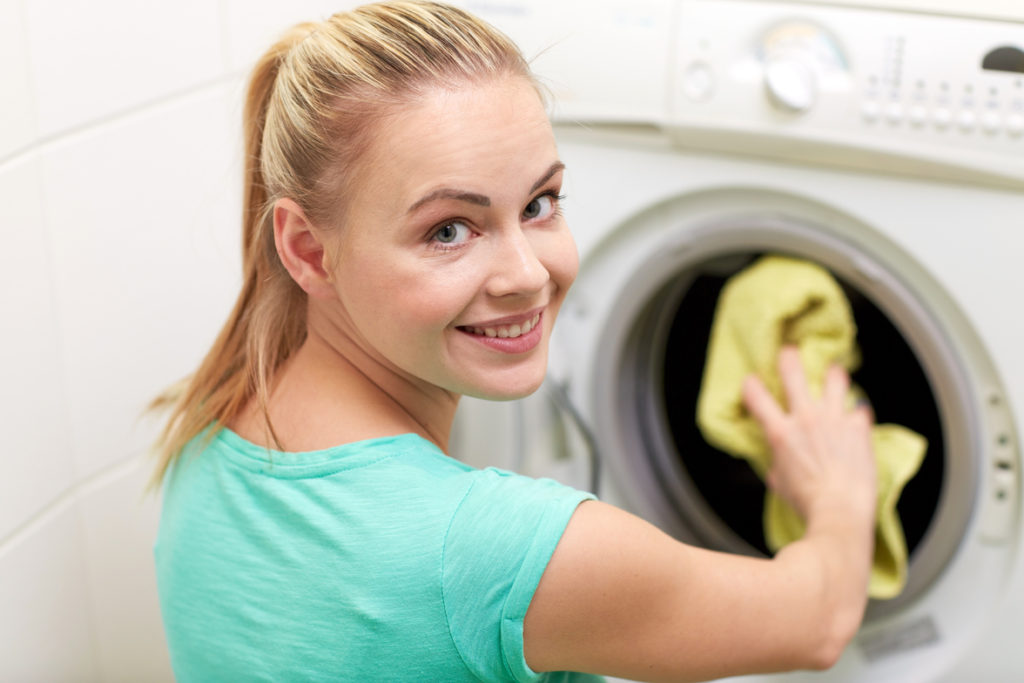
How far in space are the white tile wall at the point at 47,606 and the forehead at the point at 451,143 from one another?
0.58 meters

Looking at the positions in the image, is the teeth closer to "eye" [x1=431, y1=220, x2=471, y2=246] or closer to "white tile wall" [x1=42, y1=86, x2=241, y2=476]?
"eye" [x1=431, y1=220, x2=471, y2=246]

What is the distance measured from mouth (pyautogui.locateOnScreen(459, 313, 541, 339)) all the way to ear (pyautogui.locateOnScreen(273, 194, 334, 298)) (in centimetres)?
13

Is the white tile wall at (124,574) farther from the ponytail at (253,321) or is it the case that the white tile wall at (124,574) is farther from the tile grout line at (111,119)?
the tile grout line at (111,119)

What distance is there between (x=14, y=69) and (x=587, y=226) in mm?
645

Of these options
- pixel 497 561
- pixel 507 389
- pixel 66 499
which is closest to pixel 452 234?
pixel 507 389

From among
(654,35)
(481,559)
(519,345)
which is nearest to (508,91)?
(519,345)

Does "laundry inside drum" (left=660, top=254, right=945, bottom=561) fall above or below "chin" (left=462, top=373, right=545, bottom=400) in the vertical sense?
below

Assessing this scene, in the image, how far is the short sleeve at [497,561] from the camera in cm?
73

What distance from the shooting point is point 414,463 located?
2.64 feet

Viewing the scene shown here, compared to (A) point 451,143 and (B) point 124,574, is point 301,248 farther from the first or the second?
(B) point 124,574

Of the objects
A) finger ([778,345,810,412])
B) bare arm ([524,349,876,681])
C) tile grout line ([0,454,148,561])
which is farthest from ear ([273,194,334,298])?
finger ([778,345,810,412])

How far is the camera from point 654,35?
121 cm

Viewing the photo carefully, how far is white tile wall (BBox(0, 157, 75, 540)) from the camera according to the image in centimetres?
101

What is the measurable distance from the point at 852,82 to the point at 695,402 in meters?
0.58
